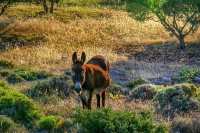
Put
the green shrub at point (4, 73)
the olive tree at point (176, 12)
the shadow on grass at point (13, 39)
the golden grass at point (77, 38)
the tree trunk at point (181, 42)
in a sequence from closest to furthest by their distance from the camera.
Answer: the green shrub at point (4, 73)
the golden grass at point (77, 38)
the shadow on grass at point (13, 39)
the tree trunk at point (181, 42)
the olive tree at point (176, 12)

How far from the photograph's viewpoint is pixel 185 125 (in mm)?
15336

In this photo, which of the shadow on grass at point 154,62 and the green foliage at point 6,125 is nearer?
the green foliage at point 6,125

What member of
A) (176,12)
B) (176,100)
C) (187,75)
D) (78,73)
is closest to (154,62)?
(187,75)

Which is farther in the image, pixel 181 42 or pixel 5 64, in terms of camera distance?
pixel 181 42

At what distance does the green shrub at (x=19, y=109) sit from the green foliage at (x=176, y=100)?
4.12 meters

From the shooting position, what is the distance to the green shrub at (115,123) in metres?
13.6

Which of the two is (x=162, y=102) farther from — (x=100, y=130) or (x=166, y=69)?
(x=166, y=69)

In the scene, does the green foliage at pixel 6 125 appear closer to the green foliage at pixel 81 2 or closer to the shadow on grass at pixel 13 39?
the shadow on grass at pixel 13 39

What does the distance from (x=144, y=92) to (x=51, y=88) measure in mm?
3352

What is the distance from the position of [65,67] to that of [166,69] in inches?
210

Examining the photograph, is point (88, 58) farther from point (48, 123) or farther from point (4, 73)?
point (48, 123)

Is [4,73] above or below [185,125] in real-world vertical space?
below

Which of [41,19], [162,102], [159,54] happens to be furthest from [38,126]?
[41,19]

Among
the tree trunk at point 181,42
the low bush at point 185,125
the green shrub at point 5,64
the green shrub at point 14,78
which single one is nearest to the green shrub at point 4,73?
the green shrub at point 14,78
